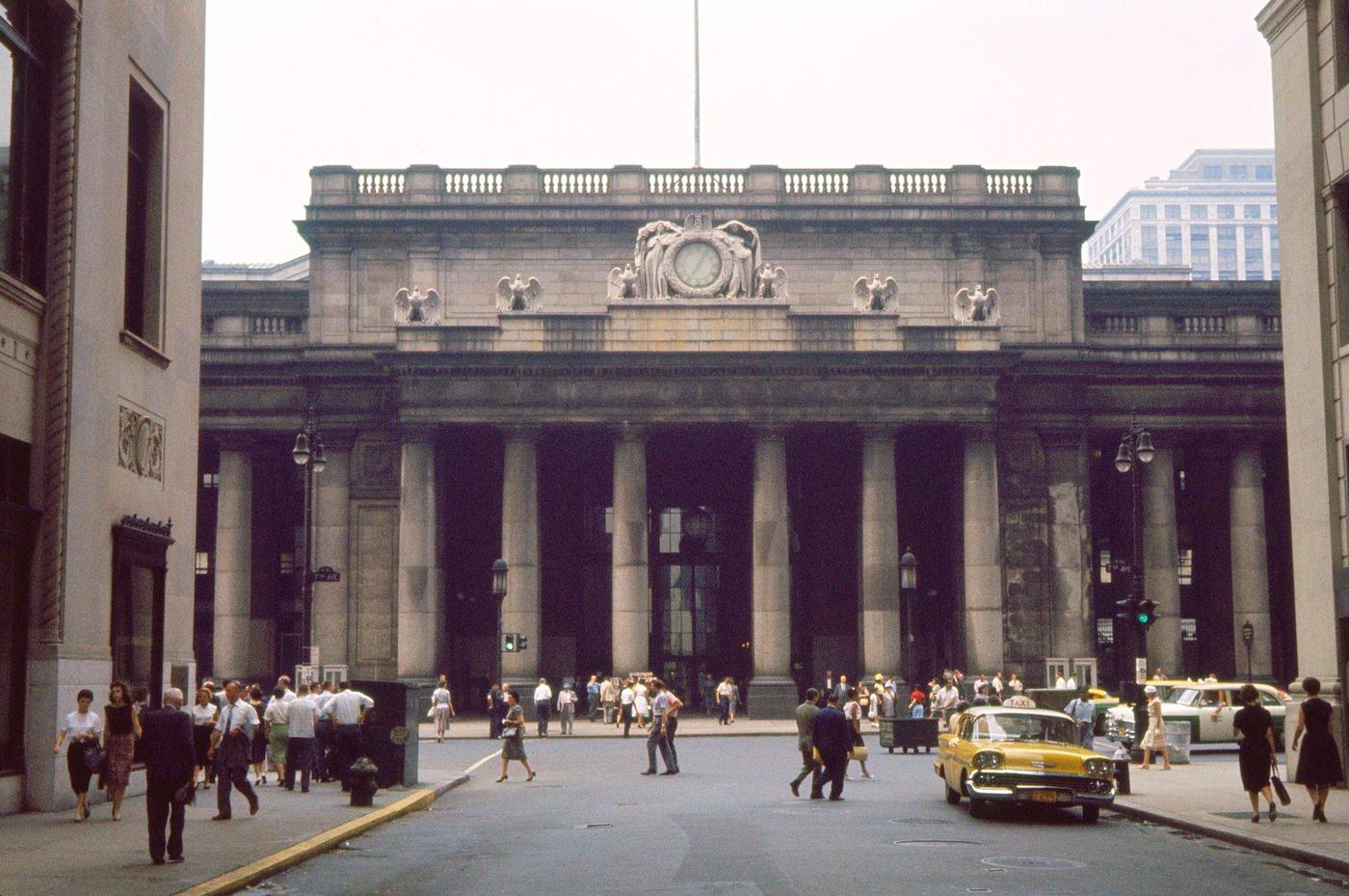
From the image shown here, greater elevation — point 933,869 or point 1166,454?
point 1166,454

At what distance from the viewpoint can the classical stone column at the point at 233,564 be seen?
62.4 metres

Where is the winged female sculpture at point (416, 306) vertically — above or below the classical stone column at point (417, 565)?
above

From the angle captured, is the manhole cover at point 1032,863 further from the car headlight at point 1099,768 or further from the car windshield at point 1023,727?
the car windshield at point 1023,727

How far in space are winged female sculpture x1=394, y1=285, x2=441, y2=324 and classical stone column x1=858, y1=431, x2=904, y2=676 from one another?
15.2 meters

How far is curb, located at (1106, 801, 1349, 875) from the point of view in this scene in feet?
62.8

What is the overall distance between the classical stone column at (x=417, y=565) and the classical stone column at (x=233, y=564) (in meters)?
6.52

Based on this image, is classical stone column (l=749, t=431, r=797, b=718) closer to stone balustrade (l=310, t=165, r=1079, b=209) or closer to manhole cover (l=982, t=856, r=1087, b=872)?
stone balustrade (l=310, t=165, r=1079, b=209)

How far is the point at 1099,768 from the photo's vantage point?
24656mm

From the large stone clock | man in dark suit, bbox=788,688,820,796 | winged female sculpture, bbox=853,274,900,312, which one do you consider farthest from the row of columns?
man in dark suit, bbox=788,688,820,796

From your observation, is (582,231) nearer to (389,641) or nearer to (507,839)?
(389,641)

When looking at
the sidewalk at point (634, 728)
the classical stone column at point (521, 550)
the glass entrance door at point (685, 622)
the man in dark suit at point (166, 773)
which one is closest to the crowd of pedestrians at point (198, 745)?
the man in dark suit at point (166, 773)

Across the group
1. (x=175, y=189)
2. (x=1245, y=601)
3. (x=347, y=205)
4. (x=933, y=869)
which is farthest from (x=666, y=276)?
(x=933, y=869)

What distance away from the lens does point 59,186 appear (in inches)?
1019

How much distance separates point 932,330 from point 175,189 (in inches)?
1330
